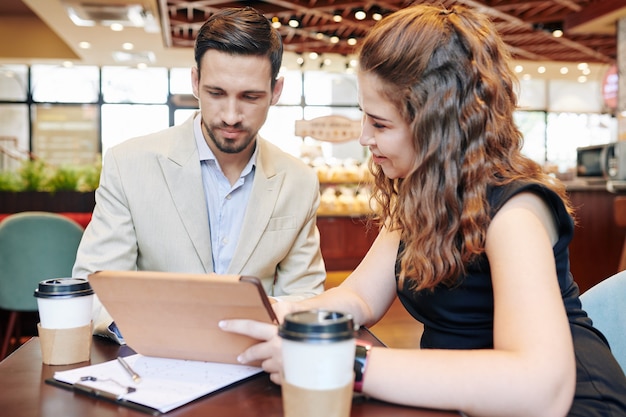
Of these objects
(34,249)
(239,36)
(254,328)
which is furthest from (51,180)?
(254,328)

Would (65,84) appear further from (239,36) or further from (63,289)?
(63,289)

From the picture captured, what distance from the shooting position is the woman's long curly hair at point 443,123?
121cm

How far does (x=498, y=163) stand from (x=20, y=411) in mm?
958

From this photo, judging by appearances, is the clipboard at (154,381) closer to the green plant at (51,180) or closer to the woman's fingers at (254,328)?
the woman's fingers at (254,328)

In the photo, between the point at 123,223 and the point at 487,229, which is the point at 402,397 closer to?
the point at 487,229

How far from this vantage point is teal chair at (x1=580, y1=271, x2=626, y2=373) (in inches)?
55.7

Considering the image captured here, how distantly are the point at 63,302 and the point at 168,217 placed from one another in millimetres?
779

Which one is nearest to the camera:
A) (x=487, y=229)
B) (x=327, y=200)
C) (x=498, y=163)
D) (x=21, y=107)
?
(x=487, y=229)

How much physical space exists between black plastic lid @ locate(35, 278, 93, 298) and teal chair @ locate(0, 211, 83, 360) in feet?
7.83

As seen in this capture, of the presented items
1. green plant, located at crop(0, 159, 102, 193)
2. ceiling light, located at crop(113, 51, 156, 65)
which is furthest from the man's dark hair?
ceiling light, located at crop(113, 51, 156, 65)

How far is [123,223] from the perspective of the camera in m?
1.89

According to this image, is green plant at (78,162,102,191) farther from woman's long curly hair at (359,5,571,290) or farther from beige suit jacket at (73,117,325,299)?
woman's long curly hair at (359,5,571,290)

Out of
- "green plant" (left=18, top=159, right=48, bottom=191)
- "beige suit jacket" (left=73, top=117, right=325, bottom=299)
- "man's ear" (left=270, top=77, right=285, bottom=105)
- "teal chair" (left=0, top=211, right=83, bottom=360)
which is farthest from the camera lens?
"green plant" (left=18, top=159, right=48, bottom=191)

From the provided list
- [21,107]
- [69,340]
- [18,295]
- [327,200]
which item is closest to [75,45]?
[21,107]
